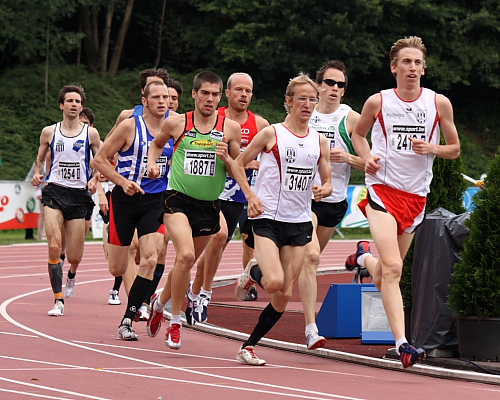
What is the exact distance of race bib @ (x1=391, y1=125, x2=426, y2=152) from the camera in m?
7.47

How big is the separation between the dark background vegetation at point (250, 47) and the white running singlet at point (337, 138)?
26.6 metres

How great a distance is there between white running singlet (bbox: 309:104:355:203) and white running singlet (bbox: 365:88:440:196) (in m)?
1.81

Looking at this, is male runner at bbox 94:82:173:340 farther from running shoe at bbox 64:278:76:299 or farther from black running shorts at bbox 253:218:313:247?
running shoe at bbox 64:278:76:299

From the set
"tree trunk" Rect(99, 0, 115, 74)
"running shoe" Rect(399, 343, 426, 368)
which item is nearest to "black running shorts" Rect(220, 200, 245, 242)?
"running shoe" Rect(399, 343, 426, 368)

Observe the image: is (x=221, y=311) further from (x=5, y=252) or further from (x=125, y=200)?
(x=5, y=252)

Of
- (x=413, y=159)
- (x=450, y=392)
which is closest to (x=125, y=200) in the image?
(x=413, y=159)

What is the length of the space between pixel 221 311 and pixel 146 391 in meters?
5.23

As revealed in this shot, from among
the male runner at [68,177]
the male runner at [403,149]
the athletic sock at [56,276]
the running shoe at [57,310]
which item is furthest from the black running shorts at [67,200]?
the male runner at [403,149]

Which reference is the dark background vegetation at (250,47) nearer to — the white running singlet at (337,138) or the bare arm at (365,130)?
the white running singlet at (337,138)

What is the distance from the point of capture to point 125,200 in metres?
9.32

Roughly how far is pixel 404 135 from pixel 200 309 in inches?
121

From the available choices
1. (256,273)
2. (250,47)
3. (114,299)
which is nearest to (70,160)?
(114,299)

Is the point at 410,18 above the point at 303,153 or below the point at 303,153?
above

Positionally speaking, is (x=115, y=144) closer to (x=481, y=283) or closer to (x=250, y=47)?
(x=481, y=283)
